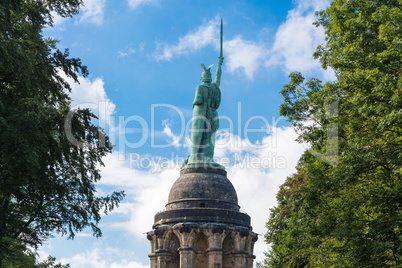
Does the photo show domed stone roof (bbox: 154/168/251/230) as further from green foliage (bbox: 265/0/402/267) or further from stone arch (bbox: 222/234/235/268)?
green foliage (bbox: 265/0/402/267)

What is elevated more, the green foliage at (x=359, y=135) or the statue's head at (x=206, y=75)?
the statue's head at (x=206, y=75)

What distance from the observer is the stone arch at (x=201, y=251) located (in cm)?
2928

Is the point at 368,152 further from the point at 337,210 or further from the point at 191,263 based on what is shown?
the point at 191,263

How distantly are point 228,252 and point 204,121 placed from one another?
9444mm

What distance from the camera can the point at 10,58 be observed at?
34.3ft

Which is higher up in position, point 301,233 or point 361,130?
point 361,130

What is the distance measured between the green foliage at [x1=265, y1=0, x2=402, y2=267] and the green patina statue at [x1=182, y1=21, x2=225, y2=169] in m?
18.1

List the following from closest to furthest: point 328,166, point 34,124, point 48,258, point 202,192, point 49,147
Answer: point 34,124 < point 49,147 < point 328,166 < point 48,258 < point 202,192

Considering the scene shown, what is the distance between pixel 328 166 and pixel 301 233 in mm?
2258

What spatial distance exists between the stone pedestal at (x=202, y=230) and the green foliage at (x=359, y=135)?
13471 millimetres

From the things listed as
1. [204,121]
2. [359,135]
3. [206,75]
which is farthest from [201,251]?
[359,135]

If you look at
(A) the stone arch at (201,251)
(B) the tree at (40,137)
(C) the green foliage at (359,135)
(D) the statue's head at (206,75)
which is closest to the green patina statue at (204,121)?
(D) the statue's head at (206,75)

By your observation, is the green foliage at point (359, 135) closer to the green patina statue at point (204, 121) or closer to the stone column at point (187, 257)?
the stone column at point (187, 257)

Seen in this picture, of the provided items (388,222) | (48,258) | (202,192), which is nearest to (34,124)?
(388,222)
